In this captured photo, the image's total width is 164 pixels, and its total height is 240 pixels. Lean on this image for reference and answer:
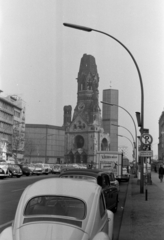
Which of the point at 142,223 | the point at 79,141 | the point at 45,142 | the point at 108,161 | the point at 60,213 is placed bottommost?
the point at 142,223

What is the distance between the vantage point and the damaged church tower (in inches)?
6540

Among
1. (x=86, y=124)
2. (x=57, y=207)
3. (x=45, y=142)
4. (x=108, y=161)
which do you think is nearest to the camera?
(x=57, y=207)

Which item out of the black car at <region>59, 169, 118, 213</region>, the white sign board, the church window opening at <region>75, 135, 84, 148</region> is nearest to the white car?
the black car at <region>59, 169, 118, 213</region>

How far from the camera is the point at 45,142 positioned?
136m

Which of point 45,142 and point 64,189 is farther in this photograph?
point 45,142

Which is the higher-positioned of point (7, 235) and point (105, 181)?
point (105, 181)

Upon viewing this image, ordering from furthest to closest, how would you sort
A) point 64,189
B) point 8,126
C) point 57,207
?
point 8,126 → point 64,189 → point 57,207

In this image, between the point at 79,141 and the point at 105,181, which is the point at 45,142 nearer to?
the point at 79,141

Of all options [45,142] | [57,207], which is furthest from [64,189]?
[45,142]

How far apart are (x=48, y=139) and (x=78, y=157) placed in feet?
103

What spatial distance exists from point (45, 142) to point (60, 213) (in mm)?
130998

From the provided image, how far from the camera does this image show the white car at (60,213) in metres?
4.97

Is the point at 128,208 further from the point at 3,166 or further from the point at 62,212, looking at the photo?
the point at 3,166

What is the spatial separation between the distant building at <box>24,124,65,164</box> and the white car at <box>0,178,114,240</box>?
12320 cm
